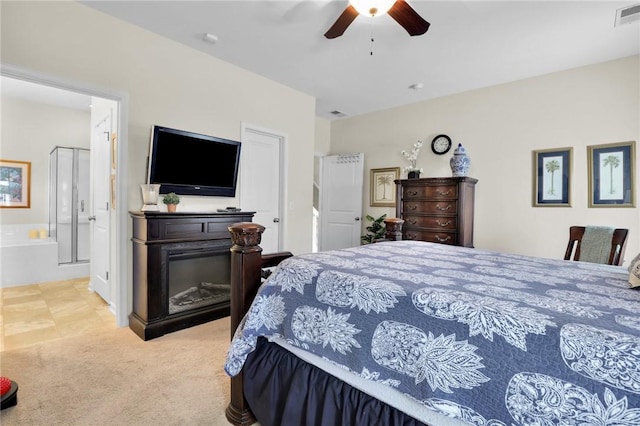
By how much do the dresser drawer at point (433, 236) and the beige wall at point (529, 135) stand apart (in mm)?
643

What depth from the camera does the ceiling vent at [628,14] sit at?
7.90 ft

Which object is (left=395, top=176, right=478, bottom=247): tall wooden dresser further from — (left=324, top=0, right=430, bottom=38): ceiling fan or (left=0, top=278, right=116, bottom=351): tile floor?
(left=0, top=278, right=116, bottom=351): tile floor

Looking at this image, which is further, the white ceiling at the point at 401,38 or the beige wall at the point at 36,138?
the beige wall at the point at 36,138

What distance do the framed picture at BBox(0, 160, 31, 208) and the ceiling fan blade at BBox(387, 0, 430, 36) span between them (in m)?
5.61

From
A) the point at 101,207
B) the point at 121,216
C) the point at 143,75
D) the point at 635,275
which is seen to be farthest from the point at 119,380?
the point at 635,275

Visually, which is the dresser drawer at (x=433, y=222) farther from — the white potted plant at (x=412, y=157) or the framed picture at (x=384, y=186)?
the framed picture at (x=384, y=186)

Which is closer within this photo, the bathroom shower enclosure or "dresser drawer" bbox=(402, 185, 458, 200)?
"dresser drawer" bbox=(402, 185, 458, 200)

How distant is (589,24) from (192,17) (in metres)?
3.50

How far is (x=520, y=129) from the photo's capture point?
3.77m

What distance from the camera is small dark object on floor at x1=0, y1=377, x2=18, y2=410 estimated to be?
1.65 meters

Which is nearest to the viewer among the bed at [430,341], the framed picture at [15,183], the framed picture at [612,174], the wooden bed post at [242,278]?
the bed at [430,341]

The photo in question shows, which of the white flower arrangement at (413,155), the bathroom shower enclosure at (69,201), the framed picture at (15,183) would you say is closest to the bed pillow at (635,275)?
the white flower arrangement at (413,155)

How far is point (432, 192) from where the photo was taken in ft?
12.7

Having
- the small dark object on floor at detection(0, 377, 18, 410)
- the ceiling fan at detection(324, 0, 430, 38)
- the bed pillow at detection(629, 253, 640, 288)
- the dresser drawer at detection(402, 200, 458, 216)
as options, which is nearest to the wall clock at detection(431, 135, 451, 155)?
the dresser drawer at detection(402, 200, 458, 216)
